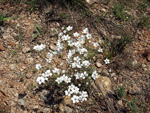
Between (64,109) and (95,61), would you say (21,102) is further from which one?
(95,61)

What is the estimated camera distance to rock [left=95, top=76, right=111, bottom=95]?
11.0 feet

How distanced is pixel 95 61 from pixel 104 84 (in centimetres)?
61

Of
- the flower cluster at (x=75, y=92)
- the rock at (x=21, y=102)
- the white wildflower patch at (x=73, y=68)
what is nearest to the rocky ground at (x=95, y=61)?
the rock at (x=21, y=102)

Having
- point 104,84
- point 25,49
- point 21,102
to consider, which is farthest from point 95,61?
point 21,102

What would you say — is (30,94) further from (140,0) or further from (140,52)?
(140,0)

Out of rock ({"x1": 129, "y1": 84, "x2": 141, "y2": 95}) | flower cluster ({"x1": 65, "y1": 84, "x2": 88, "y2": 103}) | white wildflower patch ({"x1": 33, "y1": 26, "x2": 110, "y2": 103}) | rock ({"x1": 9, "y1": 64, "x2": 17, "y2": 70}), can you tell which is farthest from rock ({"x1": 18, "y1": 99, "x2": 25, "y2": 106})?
rock ({"x1": 129, "y1": 84, "x2": 141, "y2": 95})

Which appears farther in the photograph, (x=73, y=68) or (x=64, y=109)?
(x=73, y=68)

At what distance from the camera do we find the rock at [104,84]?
11.0 ft

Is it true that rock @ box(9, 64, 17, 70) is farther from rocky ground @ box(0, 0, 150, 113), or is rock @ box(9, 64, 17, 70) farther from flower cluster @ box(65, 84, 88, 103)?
flower cluster @ box(65, 84, 88, 103)

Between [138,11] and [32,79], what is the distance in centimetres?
323

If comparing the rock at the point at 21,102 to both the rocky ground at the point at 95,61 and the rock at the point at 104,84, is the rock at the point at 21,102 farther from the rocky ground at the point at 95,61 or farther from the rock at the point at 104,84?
the rock at the point at 104,84

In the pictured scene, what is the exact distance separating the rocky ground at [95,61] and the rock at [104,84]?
2cm

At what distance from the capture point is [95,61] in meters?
3.76

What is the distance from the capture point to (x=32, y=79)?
3.43 m
